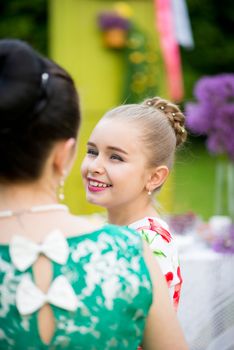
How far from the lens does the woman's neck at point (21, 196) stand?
1385 mm

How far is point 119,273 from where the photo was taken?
4.56 feet

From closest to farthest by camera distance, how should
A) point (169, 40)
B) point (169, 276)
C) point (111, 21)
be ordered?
point (169, 276) < point (169, 40) < point (111, 21)

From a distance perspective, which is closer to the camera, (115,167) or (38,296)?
(38,296)

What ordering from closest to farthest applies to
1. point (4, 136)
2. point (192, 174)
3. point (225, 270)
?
point (4, 136) < point (225, 270) < point (192, 174)

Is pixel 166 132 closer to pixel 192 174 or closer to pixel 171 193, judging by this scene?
pixel 171 193

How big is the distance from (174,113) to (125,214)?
0.42 meters

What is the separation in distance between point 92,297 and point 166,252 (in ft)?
2.15

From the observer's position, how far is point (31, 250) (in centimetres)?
135

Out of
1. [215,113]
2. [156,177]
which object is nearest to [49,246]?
[156,177]

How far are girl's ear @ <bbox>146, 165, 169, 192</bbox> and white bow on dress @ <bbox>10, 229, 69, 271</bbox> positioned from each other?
950mm

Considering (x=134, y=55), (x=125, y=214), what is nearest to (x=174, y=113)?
(x=125, y=214)

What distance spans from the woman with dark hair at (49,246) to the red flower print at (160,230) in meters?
0.62

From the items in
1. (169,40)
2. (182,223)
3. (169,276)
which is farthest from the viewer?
(169,40)

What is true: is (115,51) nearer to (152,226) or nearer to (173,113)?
(173,113)
